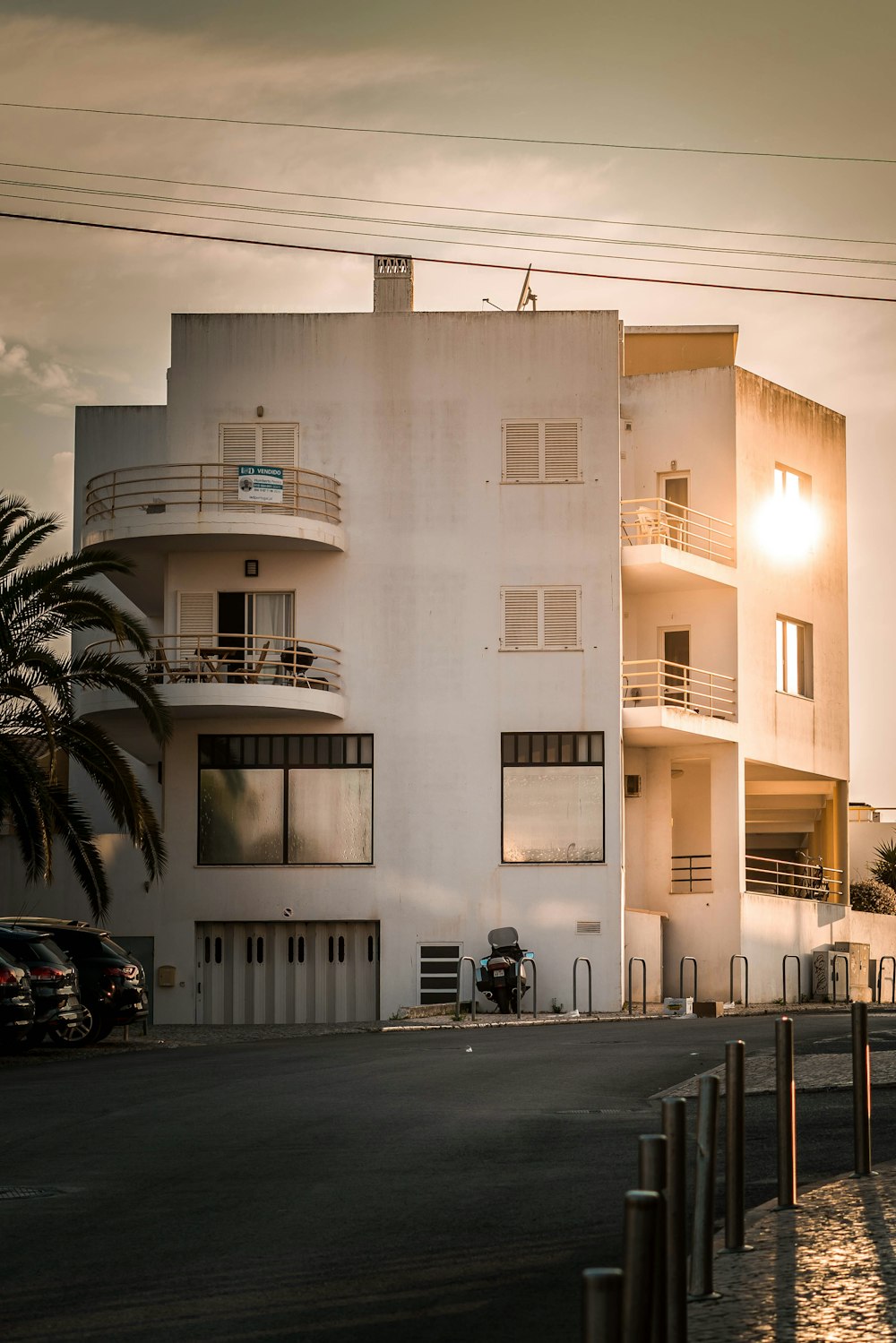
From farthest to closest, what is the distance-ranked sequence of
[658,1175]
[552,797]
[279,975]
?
1. [279,975]
2. [552,797]
3. [658,1175]

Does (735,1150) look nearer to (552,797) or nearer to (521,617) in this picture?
(552,797)

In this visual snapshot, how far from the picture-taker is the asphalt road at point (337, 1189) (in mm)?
6793

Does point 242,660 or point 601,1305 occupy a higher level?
point 242,660

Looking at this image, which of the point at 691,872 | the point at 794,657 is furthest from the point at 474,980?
the point at 794,657

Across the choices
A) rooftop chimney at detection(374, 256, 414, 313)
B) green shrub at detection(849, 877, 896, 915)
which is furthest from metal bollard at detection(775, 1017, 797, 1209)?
green shrub at detection(849, 877, 896, 915)

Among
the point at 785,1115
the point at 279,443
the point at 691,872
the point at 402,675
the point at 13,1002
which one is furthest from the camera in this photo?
the point at 691,872

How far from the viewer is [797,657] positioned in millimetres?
39812

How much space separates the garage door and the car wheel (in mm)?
9604

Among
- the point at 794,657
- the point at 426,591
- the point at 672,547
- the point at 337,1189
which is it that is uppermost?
the point at 672,547

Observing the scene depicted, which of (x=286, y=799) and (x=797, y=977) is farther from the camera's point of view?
(x=797, y=977)

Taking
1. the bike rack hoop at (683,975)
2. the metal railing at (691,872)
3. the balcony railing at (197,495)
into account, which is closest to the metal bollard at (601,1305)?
the balcony railing at (197,495)

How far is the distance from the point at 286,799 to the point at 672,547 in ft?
31.2

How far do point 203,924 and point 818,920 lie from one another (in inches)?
536

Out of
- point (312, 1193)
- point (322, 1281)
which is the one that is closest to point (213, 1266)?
point (322, 1281)
